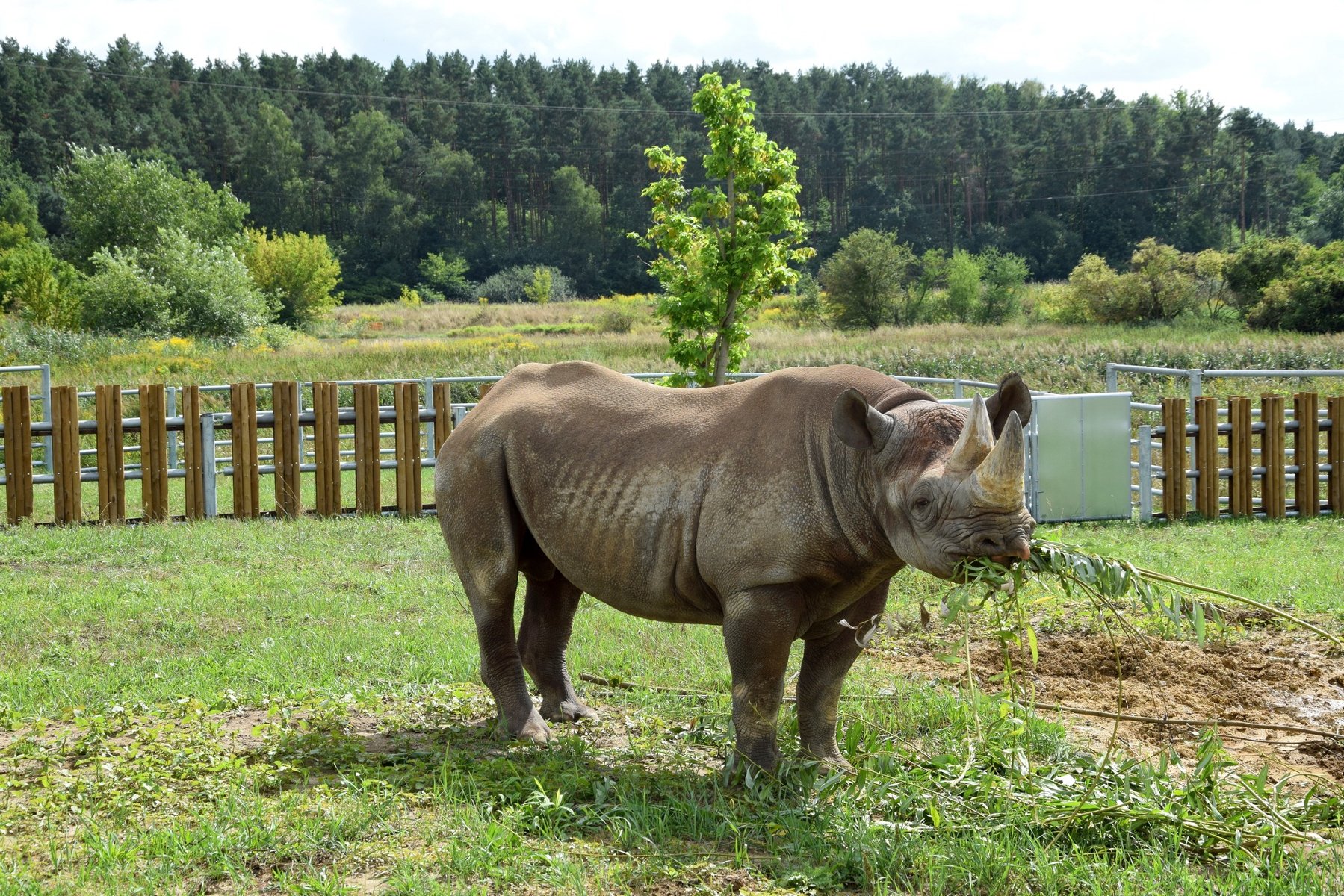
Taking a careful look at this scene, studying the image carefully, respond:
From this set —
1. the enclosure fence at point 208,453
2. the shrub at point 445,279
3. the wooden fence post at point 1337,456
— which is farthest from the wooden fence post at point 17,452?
the shrub at point 445,279

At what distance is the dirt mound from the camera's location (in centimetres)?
568

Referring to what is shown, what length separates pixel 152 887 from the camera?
12.9 ft

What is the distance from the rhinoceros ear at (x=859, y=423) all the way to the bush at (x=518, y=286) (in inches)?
2912

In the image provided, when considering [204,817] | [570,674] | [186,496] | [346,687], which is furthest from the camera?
[186,496]

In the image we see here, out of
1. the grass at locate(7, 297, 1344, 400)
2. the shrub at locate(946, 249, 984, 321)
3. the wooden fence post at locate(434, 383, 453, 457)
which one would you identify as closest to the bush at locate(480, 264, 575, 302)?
the shrub at locate(946, 249, 984, 321)

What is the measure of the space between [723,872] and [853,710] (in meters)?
2.07

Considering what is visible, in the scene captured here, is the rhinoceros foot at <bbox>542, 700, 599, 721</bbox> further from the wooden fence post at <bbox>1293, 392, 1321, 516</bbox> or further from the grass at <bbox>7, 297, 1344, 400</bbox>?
the grass at <bbox>7, 297, 1344, 400</bbox>

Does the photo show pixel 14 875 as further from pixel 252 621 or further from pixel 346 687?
pixel 252 621

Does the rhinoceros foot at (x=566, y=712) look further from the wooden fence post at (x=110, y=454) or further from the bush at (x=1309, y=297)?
the bush at (x=1309, y=297)

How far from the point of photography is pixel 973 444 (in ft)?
13.9

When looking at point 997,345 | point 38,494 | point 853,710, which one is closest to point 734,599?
point 853,710

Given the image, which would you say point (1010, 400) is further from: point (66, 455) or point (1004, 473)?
point (66, 455)

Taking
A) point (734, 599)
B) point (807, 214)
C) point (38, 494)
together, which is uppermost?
point (807, 214)

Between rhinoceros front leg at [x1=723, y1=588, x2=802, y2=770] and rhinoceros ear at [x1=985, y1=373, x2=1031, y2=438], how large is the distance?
42.2 inches
